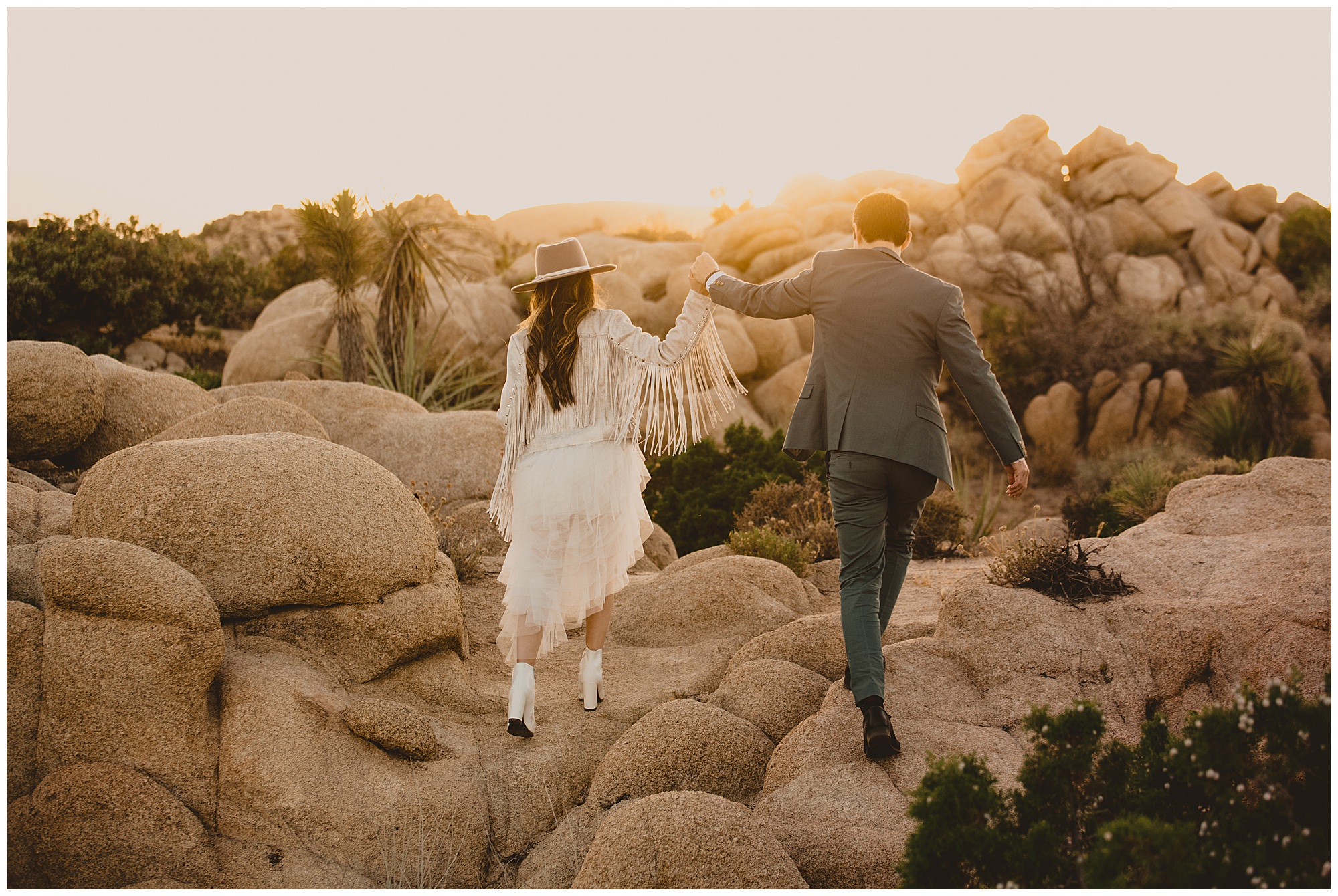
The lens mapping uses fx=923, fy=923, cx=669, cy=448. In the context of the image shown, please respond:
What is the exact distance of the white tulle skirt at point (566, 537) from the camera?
15.4 ft

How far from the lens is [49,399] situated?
7406 millimetres

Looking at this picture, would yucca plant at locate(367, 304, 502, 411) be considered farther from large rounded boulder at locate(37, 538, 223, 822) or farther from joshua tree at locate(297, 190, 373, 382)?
large rounded boulder at locate(37, 538, 223, 822)

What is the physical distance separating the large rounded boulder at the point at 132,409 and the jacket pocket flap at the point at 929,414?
6.39m

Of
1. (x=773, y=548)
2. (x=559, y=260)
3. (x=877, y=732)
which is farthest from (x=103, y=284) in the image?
(x=877, y=732)

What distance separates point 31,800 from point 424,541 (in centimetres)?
230

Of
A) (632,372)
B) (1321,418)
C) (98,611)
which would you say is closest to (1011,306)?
(1321,418)

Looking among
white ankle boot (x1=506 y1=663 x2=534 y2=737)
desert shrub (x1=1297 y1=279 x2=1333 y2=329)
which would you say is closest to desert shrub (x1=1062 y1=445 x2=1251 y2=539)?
white ankle boot (x1=506 y1=663 x2=534 y2=737)

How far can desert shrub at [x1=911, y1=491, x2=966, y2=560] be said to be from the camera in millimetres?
9539

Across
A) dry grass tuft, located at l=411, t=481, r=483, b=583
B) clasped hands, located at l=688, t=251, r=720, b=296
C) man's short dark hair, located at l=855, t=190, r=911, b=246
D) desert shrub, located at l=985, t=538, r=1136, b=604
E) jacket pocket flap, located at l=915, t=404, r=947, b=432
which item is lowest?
dry grass tuft, located at l=411, t=481, r=483, b=583

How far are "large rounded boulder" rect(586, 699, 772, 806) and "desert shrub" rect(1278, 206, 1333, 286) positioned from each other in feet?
91.9

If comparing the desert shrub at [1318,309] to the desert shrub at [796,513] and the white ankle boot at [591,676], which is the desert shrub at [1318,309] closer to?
the desert shrub at [796,513]

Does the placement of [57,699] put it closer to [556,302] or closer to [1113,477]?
[556,302]

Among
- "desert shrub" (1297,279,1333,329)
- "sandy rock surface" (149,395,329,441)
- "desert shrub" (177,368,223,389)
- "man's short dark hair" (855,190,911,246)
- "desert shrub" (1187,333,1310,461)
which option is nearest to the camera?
"man's short dark hair" (855,190,911,246)

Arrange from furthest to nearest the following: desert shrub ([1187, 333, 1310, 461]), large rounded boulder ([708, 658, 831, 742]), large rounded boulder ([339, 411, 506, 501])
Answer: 1. desert shrub ([1187, 333, 1310, 461])
2. large rounded boulder ([339, 411, 506, 501])
3. large rounded boulder ([708, 658, 831, 742])
